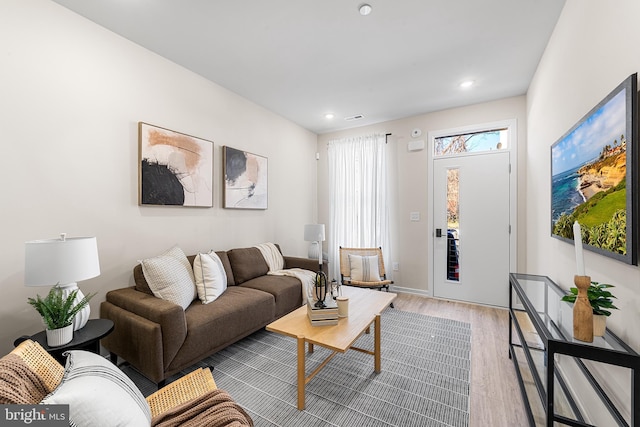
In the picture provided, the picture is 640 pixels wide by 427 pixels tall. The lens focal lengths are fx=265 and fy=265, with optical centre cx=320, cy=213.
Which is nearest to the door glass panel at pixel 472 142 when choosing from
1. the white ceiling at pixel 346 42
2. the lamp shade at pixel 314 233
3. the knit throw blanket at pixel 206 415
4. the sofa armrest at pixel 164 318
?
the white ceiling at pixel 346 42

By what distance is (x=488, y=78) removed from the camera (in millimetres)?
2922

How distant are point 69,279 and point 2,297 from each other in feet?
2.09

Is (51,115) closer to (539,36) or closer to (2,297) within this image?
(2,297)

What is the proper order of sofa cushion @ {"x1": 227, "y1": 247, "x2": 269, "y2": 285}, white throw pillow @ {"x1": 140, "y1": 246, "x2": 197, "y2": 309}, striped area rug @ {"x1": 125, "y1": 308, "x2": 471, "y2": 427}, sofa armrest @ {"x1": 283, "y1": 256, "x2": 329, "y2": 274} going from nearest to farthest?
1. striped area rug @ {"x1": 125, "y1": 308, "x2": 471, "y2": 427}
2. white throw pillow @ {"x1": 140, "y1": 246, "x2": 197, "y2": 309}
3. sofa cushion @ {"x1": 227, "y1": 247, "x2": 269, "y2": 285}
4. sofa armrest @ {"x1": 283, "y1": 256, "x2": 329, "y2": 274}

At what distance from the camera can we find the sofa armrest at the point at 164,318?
1.78 metres

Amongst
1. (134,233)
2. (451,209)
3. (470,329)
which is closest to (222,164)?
(134,233)

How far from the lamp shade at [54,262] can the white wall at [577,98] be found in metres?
2.72

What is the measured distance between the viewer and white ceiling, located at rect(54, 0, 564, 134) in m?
1.95

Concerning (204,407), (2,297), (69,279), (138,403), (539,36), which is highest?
(539,36)

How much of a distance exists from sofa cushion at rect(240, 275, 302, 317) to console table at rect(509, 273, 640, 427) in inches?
80.7

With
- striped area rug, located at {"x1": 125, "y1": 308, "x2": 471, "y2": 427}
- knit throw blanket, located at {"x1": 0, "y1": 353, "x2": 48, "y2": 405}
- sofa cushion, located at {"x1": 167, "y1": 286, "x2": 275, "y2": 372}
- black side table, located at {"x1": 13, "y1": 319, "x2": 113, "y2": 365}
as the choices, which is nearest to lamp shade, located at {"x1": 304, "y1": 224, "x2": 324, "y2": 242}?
sofa cushion, located at {"x1": 167, "y1": 286, "x2": 275, "y2": 372}

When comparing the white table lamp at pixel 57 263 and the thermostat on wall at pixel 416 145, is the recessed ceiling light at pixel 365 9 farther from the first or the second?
the white table lamp at pixel 57 263

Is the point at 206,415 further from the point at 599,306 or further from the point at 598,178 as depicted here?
the point at 598,178

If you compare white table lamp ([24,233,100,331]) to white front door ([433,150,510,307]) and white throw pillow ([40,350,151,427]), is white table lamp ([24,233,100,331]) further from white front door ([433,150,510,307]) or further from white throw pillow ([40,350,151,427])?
white front door ([433,150,510,307])
